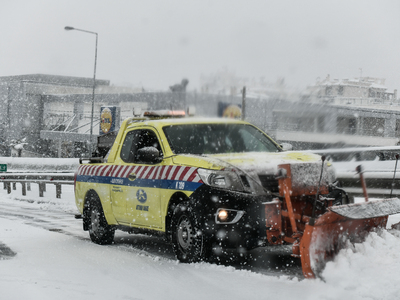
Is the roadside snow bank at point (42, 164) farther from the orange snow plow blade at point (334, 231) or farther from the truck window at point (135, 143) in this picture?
the orange snow plow blade at point (334, 231)

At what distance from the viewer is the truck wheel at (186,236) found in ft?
21.6

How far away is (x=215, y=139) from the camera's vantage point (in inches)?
303

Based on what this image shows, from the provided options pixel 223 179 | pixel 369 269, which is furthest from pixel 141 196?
pixel 369 269

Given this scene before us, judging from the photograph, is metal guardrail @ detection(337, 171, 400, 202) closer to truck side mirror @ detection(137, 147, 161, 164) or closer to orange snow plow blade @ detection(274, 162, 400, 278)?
orange snow plow blade @ detection(274, 162, 400, 278)

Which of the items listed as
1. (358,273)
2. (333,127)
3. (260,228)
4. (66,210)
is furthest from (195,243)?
(66,210)

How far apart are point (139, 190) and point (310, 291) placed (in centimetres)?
300

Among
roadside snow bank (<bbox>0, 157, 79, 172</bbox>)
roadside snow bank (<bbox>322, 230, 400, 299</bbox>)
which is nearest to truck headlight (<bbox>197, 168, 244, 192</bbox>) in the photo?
roadside snow bank (<bbox>322, 230, 400, 299</bbox>)

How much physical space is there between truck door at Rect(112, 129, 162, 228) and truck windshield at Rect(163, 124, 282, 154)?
276 millimetres

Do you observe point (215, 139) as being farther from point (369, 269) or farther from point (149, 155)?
point (369, 269)

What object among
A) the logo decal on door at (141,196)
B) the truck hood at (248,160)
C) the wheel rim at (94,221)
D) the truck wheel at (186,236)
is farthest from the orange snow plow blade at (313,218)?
the wheel rim at (94,221)

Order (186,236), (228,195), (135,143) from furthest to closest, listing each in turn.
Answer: (135,143) < (186,236) < (228,195)

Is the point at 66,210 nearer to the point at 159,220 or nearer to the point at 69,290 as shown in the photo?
the point at 159,220

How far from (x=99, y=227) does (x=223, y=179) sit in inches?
120

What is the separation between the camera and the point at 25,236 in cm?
954
